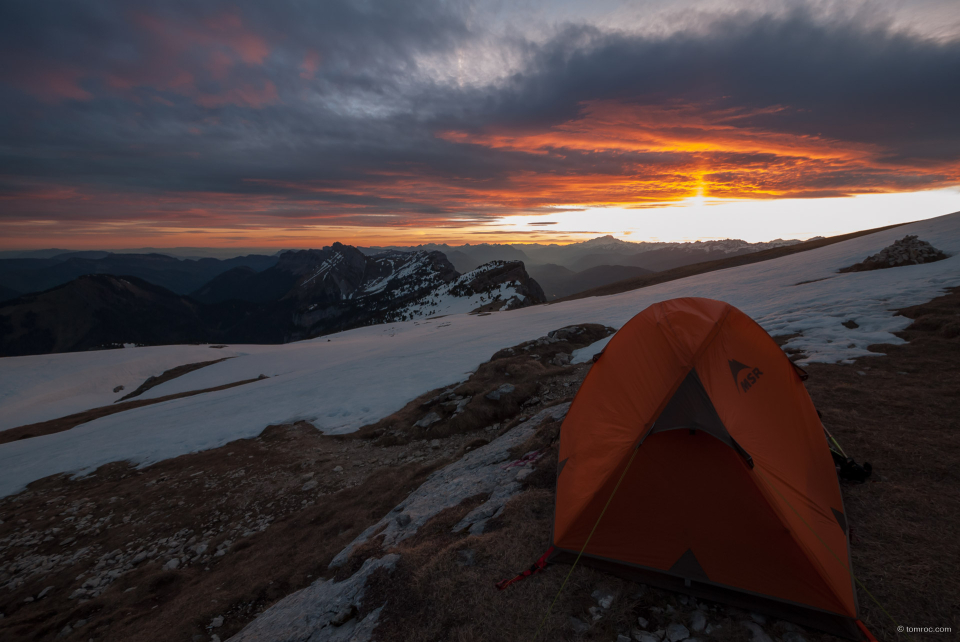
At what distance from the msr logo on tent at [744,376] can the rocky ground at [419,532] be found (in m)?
2.63

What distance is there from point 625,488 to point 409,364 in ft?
81.3

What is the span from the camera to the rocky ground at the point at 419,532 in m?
5.04

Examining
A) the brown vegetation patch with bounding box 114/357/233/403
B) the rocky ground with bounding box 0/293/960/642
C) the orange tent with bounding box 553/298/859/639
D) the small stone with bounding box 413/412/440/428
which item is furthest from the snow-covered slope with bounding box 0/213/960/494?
the brown vegetation patch with bounding box 114/357/233/403

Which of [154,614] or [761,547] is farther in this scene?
[154,614]

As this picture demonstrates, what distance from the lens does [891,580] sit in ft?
15.9

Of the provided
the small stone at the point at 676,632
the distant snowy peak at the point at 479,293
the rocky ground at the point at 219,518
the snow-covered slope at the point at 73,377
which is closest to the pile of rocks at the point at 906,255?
the rocky ground at the point at 219,518

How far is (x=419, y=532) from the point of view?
7.93 metres

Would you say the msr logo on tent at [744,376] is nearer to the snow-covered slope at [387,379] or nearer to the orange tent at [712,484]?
the orange tent at [712,484]

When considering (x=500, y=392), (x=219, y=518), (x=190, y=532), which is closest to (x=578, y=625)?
(x=500, y=392)

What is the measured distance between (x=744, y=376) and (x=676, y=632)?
13.3 ft

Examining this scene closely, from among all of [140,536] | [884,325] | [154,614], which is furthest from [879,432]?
[140,536]

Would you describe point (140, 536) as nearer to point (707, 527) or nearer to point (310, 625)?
point (310, 625)

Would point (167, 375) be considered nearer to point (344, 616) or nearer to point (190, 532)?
point (190, 532)

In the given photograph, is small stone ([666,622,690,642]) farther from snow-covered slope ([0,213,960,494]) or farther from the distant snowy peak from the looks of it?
the distant snowy peak
